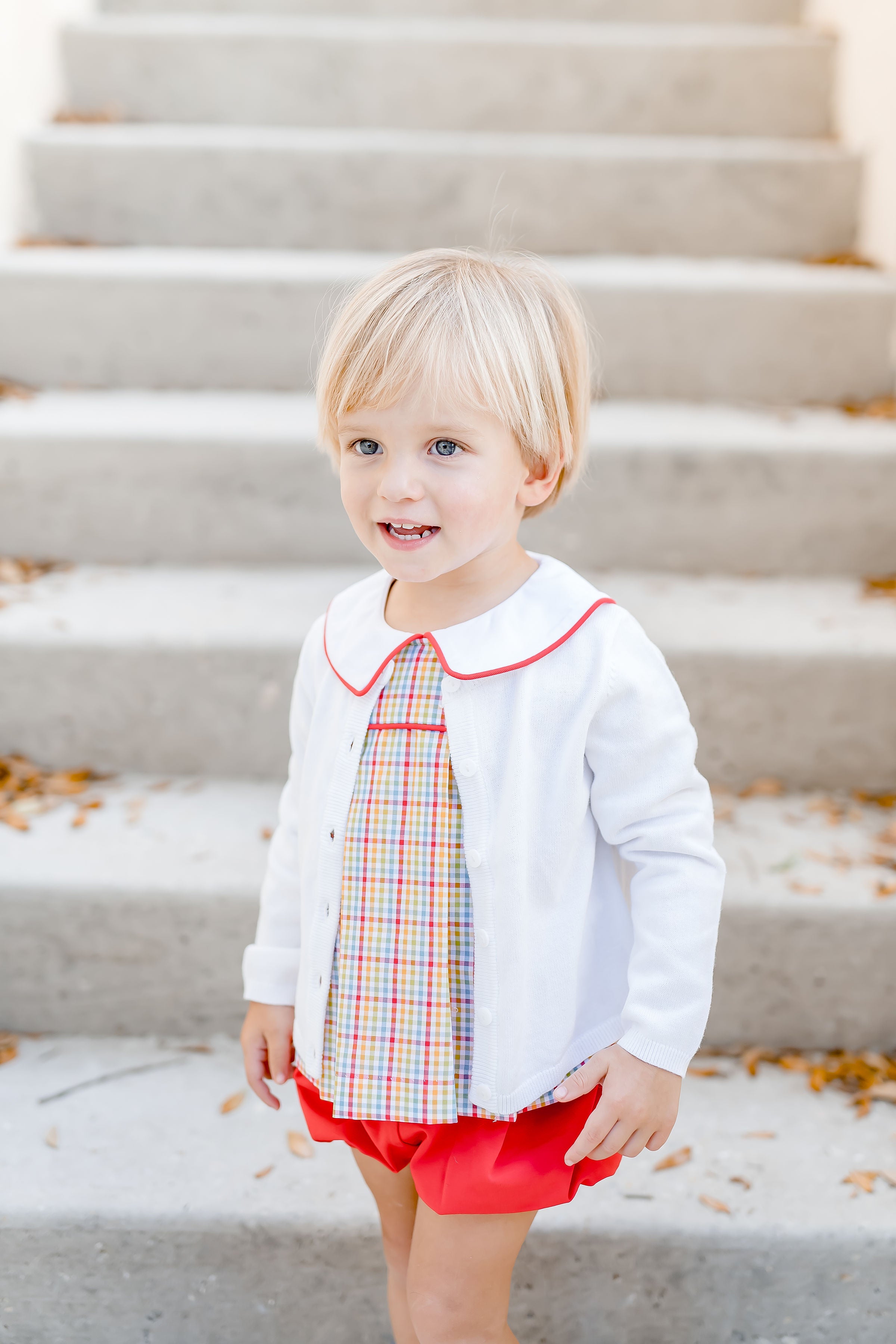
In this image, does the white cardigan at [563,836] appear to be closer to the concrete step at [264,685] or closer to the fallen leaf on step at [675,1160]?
the fallen leaf on step at [675,1160]

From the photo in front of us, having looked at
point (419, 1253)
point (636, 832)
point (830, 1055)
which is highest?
point (636, 832)

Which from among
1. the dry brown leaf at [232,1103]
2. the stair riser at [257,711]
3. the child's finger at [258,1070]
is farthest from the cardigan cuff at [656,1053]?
the stair riser at [257,711]

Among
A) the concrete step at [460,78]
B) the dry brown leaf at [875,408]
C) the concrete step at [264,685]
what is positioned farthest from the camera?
the concrete step at [460,78]

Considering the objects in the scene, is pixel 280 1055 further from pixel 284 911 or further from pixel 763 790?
pixel 763 790

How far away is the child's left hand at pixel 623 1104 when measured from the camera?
0.98 m

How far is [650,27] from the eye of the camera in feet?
9.68

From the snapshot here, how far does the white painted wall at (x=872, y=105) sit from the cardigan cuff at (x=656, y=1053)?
81.7 inches

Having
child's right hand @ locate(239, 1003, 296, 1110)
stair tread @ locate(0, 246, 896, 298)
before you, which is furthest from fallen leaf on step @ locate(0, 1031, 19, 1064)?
stair tread @ locate(0, 246, 896, 298)

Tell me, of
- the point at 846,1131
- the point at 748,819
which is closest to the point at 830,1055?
the point at 846,1131

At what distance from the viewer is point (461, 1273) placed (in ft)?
3.49

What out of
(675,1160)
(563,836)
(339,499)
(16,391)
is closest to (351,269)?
(339,499)

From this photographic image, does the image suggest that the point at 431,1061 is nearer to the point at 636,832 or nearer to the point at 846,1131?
the point at 636,832

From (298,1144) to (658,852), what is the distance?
76cm

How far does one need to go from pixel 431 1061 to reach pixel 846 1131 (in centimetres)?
73
